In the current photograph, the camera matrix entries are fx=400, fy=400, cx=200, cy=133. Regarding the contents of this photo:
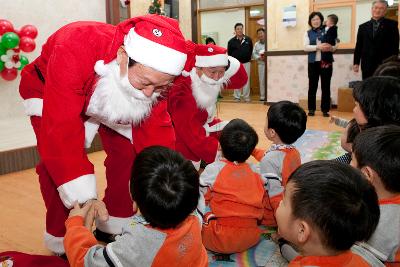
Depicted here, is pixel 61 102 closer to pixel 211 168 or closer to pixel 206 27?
pixel 211 168

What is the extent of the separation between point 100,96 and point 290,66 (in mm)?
5774

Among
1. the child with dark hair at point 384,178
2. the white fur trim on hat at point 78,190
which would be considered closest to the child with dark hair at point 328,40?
the child with dark hair at point 384,178

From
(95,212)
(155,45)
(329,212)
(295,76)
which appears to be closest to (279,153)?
(155,45)

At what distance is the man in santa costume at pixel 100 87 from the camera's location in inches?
51.9

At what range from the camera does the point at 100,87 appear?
55.5 inches

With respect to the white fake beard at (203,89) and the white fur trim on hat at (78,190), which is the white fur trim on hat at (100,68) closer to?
the white fur trim on hat at (78,190)

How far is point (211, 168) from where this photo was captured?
1.77 meters

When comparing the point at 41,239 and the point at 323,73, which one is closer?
the point at 41,239

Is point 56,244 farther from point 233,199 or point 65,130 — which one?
point 233,199

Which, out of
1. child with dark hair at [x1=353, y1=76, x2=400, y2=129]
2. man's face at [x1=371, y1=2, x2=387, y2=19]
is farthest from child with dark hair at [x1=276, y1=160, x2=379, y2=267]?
A: man's face at [x1=371, y1=2, x2=387, y2=19]

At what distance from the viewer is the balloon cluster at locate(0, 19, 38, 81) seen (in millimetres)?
3744

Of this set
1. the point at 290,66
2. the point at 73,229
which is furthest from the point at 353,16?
the point at 73,229

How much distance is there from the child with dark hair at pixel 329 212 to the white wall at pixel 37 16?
4157 mm

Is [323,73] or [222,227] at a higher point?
[323,73]
